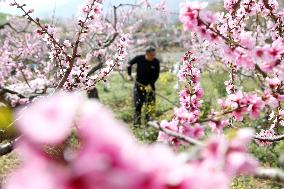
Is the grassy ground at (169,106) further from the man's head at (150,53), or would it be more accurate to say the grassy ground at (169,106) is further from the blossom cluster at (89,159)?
the blossom cluster at (89,159)

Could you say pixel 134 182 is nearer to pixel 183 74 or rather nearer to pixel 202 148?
pixel 202 148

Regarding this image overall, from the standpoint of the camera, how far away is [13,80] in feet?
40.7

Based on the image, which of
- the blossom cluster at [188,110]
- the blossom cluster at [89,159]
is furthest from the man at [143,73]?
the blossom cluster at [89,159]

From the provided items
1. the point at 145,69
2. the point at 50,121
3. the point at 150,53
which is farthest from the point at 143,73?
the point at 50,121

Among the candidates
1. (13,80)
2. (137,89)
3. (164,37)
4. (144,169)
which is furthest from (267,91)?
(164,37)

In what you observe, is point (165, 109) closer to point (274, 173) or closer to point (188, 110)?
point (188, 110)

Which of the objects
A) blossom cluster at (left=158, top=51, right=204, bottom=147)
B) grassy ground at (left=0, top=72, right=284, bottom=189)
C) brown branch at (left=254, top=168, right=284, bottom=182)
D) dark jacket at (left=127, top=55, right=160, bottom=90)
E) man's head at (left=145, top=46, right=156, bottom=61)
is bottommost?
grassy ground at (left=0, top=72, right=284, bottom=189)

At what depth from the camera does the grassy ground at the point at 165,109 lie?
5.89m

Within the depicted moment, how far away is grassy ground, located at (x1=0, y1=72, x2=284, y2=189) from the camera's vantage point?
19.3ft

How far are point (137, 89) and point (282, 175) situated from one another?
27.4ft

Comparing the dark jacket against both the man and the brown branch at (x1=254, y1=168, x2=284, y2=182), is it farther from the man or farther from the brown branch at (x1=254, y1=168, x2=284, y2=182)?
the brown branch at (x1=254, y1=168, x2=284, y2=182)

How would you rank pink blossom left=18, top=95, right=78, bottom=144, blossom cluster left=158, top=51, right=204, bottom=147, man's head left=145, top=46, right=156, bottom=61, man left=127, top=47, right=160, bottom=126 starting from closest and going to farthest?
pink blossom left=18, top=95, right=78, bottom=144 → blossom cluster left=158, top=51, right=204, bottom=147 → man's head left=145, top=46, right=156, bottom=61 → man left=127, top=47, right=160, bottom=126

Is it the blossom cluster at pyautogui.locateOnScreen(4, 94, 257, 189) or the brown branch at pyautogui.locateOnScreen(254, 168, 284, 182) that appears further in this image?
the brown branch at pyautogui.locateOnScreen(254, 168, 284, 182)

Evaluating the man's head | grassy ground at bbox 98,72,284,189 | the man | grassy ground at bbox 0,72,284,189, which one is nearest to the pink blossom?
grassy ground at bbox 98,72,284,189
